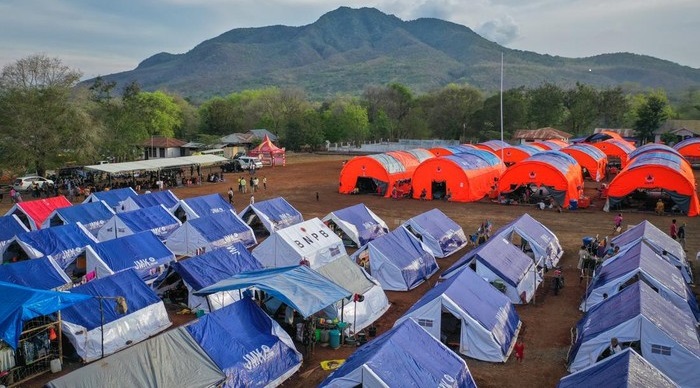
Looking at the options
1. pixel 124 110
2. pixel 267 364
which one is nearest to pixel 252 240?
pixel 267 364

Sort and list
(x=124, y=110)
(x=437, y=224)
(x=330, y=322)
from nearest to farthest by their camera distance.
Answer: (x=330, y=322), (x=437, y=224), (x=124, y=110)

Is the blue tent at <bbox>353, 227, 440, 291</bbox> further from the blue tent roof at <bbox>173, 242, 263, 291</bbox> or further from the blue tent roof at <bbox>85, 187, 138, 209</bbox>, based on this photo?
the blue tent roof at <bbox>85, 187, 138, 209</bbox>

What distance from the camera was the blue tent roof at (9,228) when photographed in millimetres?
19859

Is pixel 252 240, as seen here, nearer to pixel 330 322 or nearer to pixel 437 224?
pixel 437 224

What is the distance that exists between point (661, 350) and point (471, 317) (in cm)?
377

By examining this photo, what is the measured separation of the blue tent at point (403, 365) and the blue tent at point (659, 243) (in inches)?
406

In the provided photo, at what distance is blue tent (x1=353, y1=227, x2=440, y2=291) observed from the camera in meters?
16.8

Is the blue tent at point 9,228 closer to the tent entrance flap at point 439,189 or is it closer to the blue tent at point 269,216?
the blue tent at point 269,216

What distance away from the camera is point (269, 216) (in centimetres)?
2391

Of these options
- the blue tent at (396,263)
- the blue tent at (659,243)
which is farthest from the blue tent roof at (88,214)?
the blue tent at (659,243)

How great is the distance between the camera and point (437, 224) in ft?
70.3

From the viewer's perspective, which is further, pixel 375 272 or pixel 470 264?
pixel 375 272

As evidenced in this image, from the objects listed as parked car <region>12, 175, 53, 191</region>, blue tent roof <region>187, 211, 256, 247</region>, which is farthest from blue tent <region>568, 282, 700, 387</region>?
parked car <region>12, 175, 53, 191</region>

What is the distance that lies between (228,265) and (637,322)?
10472 millimetres
